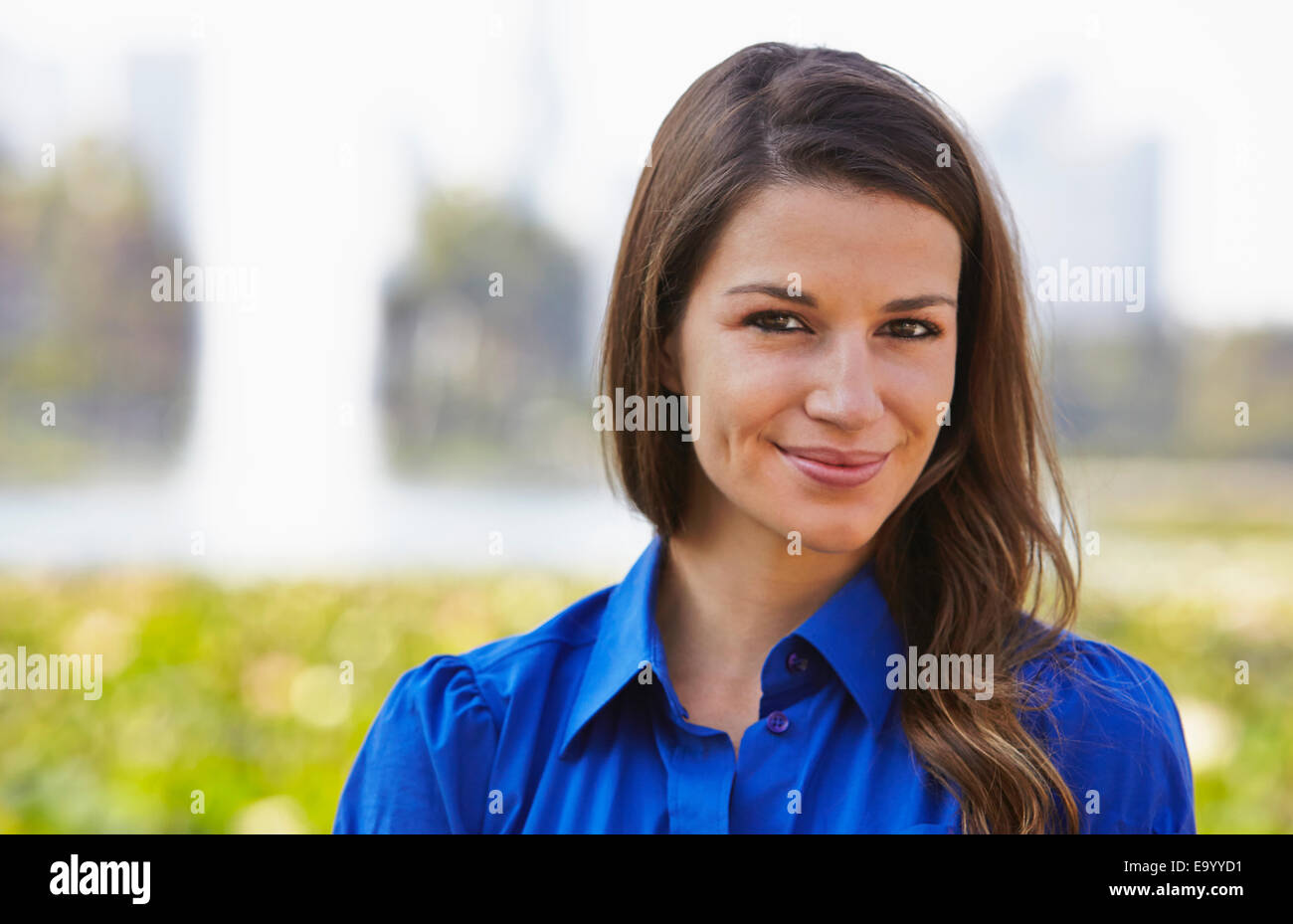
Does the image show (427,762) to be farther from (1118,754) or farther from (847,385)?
(1118,754)

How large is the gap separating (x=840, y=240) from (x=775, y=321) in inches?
6.1

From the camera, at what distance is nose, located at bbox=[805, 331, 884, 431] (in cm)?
171

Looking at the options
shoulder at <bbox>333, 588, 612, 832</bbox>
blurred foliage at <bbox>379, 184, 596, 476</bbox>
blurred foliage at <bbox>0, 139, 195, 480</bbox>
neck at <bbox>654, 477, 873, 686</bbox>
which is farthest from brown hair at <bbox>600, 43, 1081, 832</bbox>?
blurred foliage at <bbox>0, 139, 195, 480</bbox>

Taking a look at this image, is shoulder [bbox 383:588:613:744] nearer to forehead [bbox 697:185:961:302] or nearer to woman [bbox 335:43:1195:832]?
woman [bbox 335:43:1195:832]

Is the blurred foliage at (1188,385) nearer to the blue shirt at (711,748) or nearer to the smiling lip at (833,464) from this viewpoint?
the blue shirt at (711,748)

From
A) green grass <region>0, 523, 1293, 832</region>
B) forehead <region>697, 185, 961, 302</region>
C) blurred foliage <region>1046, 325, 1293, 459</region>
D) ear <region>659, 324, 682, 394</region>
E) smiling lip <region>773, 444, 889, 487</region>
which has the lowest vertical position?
green grass <region>0, 523, 1293, 832</region>

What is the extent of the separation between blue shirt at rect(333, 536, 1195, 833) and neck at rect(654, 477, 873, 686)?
0.25 ft

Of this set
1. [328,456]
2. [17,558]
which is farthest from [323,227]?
[17,558]

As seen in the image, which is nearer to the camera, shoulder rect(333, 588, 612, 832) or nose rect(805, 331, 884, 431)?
nose rect(805, 331, 884, 431)

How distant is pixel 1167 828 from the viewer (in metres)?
1.76

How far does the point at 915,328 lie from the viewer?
5.87 feet

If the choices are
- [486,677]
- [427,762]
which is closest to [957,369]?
[486,677]

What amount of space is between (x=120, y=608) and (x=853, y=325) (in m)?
3.85

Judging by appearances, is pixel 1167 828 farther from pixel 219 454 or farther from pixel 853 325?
pixel 219 454
